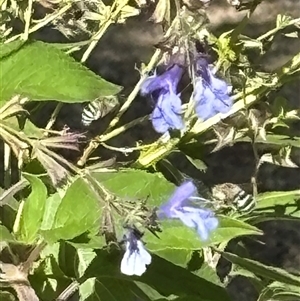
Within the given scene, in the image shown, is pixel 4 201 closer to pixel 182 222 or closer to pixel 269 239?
pixel 182 222

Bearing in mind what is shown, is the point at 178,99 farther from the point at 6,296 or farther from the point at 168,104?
the point at 6,296

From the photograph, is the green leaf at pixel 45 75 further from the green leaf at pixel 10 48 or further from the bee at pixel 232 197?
the bee at pixel 232 197

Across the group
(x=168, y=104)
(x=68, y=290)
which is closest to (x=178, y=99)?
(x=168, y=104)

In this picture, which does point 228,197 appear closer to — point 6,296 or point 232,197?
point 232,197

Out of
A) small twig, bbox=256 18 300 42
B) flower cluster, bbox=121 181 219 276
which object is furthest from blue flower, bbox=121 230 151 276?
small twig, bbox=256 18 300 42

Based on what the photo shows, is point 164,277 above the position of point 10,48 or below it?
below

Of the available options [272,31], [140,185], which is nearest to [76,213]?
[140,185]
